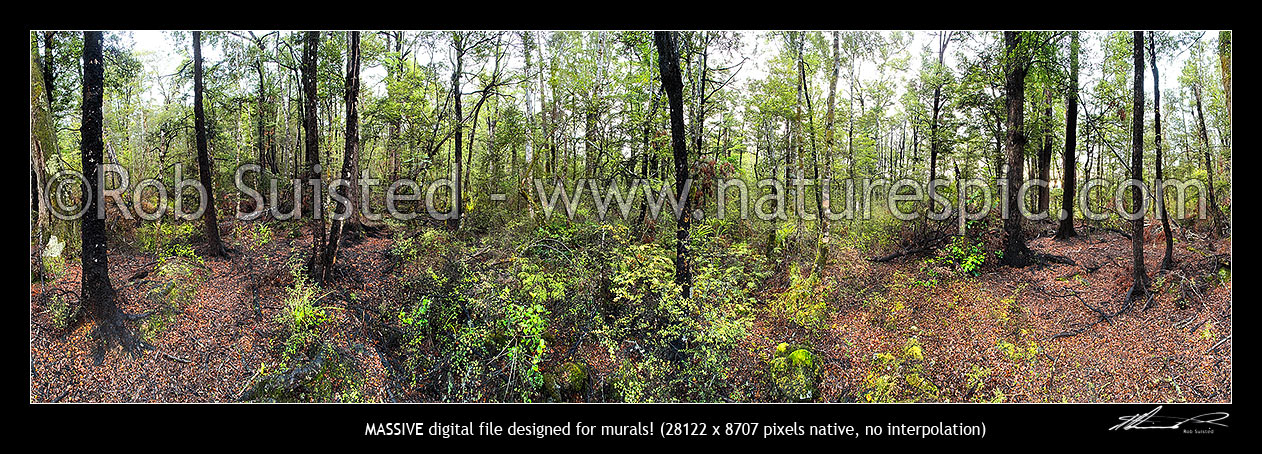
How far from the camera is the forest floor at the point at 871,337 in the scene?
15.3 feet

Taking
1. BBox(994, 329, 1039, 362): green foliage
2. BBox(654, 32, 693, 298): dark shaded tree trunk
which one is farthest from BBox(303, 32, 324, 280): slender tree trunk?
BBox(994, 329, 1039, 362): green foliage

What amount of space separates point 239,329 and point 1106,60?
40.2 feet

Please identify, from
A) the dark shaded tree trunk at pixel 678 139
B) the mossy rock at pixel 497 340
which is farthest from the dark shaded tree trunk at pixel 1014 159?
the mossy rock at pixel 497 340

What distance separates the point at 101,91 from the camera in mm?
4660

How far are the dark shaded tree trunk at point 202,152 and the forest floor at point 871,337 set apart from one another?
0.99 ft

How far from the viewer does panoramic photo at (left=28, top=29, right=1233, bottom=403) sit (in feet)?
16.0

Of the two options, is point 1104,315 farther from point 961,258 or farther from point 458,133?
point 458,133

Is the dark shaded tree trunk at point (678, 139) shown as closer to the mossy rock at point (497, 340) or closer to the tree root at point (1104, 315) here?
the mossy rock at point (497, 340)

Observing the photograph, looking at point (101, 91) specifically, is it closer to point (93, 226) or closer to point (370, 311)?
point (93, 226)

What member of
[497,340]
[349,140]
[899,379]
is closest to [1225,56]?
[899,379]

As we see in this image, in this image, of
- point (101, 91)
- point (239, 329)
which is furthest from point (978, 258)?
point (101, 91)

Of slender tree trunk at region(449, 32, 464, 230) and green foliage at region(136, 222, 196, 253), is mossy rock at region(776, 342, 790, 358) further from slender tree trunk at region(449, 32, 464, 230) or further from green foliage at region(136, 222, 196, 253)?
green foliage at region(136, 222, 196, 253)
